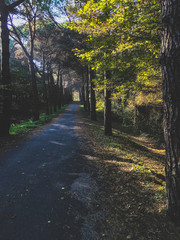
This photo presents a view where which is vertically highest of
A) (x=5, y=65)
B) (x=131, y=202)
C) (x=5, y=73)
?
(x=5, y=65)

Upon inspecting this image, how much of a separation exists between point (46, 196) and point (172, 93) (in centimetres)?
365

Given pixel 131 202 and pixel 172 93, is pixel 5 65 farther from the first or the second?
pixel 131 202

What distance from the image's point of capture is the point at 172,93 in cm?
257

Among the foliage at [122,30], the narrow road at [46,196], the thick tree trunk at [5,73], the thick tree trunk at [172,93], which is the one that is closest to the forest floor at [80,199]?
the narrow road at [46,196]

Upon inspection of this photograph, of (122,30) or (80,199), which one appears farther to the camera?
(122,30)

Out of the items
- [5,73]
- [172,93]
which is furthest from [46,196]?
[5,73]

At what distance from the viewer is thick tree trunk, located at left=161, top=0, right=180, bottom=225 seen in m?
2.46

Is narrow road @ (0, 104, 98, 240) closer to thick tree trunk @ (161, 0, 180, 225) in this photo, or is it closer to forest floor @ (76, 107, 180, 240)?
forest floor @ (76, 107, 180, 240)

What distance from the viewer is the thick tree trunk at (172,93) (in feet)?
8.06

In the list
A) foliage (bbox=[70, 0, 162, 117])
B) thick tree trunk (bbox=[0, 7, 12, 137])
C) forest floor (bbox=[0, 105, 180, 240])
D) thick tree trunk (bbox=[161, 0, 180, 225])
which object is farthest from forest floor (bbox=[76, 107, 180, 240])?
thick tree trunk (bbox=[0, 7, 12, 137])

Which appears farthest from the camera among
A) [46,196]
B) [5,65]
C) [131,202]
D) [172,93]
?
[5,65]

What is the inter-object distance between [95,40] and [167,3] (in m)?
2.90

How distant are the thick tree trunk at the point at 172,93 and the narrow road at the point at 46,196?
1.71 m

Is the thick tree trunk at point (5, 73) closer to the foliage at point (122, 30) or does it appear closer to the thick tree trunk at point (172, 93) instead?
the foliage at point (122, 30)
